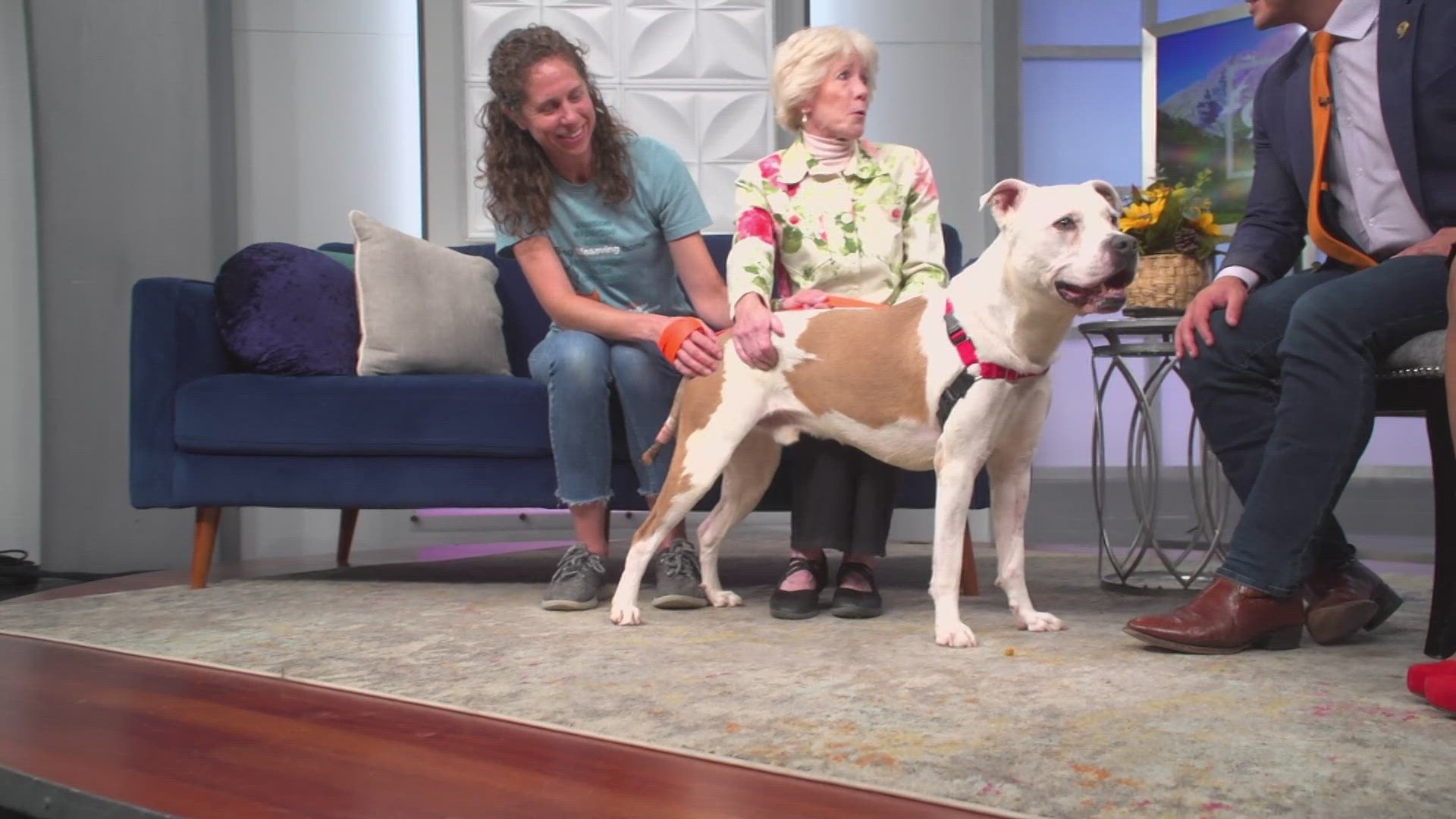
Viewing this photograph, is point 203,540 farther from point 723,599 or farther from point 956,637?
point 956,637

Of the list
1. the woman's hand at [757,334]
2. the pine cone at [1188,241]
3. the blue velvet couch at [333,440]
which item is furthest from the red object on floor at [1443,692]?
the pine cone at [1188,241]

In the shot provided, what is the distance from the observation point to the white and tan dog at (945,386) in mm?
2006

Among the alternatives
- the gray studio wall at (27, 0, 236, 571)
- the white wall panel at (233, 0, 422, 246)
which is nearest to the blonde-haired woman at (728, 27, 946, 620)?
the gray studio wall at (27, 0, 236, 571)

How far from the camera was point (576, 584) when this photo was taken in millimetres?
2547

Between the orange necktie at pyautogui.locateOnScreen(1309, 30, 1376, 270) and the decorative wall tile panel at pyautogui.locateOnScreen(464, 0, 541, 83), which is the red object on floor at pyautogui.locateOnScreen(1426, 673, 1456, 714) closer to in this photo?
the orange necktie at pyautogui.locateOnScreen(1309, 30, 1376, 270)

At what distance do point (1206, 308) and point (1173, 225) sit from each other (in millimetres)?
797

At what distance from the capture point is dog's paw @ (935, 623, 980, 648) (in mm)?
2064

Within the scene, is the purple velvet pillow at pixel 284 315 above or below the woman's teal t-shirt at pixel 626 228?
below

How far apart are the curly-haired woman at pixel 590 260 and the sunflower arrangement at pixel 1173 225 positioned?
0.97m

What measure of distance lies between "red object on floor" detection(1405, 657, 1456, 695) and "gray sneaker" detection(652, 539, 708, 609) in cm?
130

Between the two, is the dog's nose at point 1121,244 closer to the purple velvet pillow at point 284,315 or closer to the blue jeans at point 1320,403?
the blue jeans at point 1320,403

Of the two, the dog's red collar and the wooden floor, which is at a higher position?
the dog's red collar

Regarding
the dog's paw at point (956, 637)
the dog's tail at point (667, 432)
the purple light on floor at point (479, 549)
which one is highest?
the dog's tail at point (667, 432)

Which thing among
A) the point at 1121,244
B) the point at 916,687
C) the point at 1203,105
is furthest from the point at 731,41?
the point at 916,687
